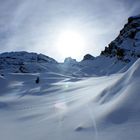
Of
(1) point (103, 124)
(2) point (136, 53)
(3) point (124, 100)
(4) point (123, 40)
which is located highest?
(4) point (123, 40)

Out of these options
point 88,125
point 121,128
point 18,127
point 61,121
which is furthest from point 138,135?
point 18,127

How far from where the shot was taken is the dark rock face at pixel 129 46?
81.7m

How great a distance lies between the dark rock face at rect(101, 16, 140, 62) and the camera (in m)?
→ 81.7

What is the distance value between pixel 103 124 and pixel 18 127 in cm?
403

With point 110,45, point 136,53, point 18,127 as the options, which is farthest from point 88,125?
point 110,45

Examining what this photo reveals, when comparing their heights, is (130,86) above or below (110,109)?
above

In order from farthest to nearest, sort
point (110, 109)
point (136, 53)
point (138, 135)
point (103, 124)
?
point (136, 53)
point (110, 109)
point (103, 124)
point (138, 135)

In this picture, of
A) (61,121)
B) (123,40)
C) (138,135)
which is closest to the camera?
(138,135)

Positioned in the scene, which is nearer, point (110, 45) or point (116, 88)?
point (116, 88)

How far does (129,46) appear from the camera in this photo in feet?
297

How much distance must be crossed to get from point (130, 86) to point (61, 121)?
8.69ft

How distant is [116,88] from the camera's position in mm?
9641

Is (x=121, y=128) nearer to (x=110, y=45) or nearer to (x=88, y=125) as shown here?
(x=88, y=125)

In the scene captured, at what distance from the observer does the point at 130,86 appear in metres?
8.20
